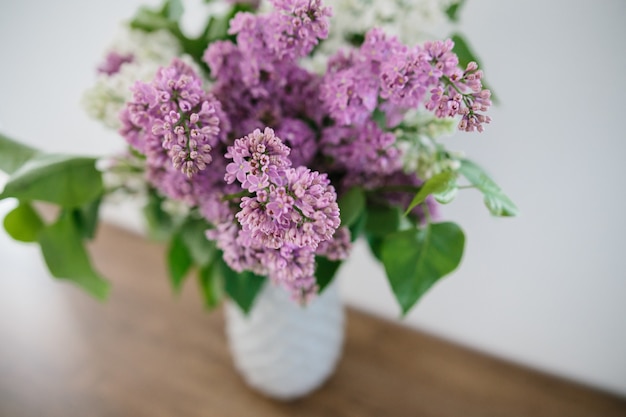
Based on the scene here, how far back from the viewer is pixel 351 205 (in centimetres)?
40

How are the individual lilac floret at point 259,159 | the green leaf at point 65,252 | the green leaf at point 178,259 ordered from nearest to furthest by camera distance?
the individual lilac floret at point 259,159 → the green leaf at point 65,252 → the green leaf at point 178,259

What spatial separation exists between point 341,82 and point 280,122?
0.07 m

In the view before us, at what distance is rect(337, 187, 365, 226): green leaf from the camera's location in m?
0.38

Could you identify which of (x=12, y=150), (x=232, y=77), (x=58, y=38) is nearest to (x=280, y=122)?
(x=232, y=77)

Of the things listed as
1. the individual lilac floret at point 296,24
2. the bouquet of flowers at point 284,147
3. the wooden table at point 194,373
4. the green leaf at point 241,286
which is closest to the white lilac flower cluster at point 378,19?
the bouquet of flowers at point 284,147

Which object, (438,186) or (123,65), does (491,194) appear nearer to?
(438,186)

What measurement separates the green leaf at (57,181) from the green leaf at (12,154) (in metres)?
0.02

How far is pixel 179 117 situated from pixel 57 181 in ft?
0.64

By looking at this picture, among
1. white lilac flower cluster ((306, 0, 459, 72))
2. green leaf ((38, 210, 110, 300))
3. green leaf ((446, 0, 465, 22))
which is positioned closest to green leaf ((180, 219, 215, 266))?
green leaf ((38, 210, 110, 300))

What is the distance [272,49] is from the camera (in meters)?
0.35

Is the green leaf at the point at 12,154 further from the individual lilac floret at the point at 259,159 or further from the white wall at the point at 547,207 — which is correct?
the white wall at the point at 547,207

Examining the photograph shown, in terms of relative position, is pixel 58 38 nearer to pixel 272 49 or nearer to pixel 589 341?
pixel 272 49

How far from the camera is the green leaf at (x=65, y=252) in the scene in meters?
0.48

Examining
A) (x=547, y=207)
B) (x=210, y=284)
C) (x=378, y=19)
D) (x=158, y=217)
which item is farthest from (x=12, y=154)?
(x=547, y=207)
